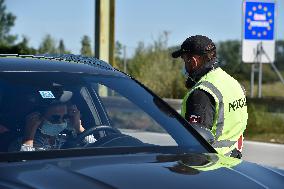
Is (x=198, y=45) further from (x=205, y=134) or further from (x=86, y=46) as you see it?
(x=86, y=46)

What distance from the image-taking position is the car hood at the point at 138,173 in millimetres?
3592

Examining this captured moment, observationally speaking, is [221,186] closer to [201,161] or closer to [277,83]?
[201,161]

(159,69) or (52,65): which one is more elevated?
(52,65)

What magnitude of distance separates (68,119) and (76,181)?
1388 millimetres

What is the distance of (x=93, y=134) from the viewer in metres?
4.76

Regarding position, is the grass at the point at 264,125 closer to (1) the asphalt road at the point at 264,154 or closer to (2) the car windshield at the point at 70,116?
(1) the asphalt road at the point at 264,154

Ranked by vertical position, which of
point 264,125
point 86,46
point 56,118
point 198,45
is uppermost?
point 198,45

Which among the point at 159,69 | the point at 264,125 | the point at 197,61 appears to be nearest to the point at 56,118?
the point at 197,61

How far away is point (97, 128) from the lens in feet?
16.3

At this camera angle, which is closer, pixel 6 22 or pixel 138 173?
pixel 138 173

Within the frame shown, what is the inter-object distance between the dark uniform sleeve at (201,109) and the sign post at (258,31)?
13407mm

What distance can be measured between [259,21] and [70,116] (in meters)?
14.0

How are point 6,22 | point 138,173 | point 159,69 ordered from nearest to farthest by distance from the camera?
1. point 138,173
2. point 159,69
3. point 6,22

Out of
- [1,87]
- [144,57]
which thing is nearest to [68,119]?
[1,87]
